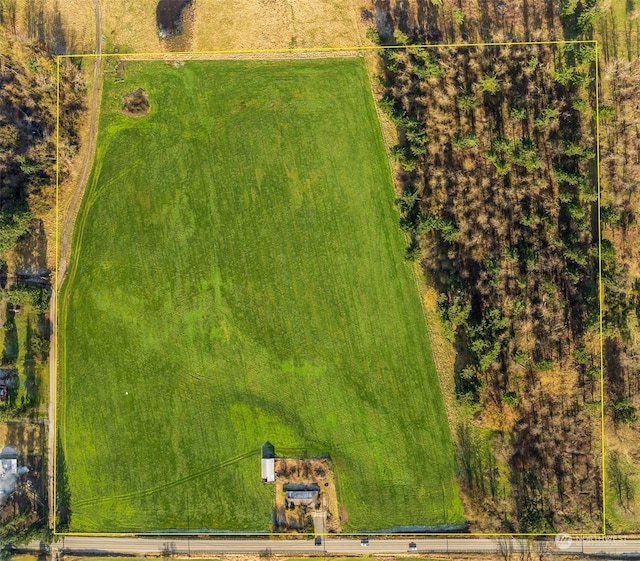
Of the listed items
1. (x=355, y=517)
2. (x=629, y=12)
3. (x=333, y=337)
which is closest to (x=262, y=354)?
(x=333, y=337)

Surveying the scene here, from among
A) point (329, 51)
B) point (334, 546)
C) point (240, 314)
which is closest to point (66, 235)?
point (240, 314)

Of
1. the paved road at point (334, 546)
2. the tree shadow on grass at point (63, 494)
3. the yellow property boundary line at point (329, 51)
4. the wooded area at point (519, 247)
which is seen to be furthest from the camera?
the tree shadow on grass at point (63, 494)

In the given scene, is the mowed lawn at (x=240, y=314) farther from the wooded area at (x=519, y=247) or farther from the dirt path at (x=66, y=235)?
the wooded area at (x=519, y=247)

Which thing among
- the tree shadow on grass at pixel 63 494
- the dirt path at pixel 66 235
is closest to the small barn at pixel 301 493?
the tree shadow on grass at pixel 63 494

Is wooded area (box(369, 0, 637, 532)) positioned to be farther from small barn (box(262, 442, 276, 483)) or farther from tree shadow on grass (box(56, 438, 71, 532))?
tree shadow on grass (box(56, 438, 71, 532))

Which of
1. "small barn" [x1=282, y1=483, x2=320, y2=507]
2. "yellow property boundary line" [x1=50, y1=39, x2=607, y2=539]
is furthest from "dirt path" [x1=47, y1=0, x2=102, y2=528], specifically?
"small barn" [x1=282, y1=483, x2=320, y2=507]

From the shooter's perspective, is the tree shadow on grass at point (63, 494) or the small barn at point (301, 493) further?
the tree shadow on grass at point (63, 494)

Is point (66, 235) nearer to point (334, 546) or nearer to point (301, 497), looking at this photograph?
point (301, 497)
